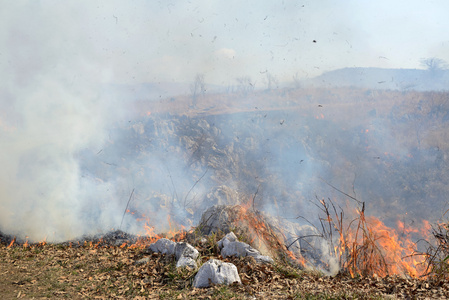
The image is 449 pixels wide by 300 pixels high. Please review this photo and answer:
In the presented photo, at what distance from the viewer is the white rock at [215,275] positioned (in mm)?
4812

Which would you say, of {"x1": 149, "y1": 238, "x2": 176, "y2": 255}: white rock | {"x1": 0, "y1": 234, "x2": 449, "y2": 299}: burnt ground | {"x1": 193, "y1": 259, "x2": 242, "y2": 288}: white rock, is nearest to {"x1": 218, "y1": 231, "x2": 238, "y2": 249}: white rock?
{"x1": 0, "y1": 234, "x2": 449, "y2": 299}: burnt ground

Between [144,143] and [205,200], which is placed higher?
[144,143]

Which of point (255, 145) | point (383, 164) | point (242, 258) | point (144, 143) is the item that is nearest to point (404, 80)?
point (383, 164)

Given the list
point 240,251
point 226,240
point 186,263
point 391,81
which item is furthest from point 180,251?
→ point 391,81

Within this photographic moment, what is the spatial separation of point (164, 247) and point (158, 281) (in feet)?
3.48

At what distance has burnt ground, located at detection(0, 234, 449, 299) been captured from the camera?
14.5ft

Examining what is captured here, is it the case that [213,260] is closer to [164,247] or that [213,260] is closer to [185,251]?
[185,251]

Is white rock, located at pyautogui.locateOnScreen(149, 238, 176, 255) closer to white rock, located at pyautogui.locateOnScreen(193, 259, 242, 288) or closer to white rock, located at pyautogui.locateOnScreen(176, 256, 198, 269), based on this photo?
white rock, located at pyautogui.locateOnScreen(176, 256, 198, 269)

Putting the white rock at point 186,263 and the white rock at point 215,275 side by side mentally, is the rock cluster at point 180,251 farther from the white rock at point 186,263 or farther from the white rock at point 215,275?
the white rock at point 215,275

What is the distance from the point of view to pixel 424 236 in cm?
1475

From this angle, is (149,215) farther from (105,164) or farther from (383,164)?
(383,164)

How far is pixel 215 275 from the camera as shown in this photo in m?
4.84

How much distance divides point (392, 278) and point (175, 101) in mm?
21546

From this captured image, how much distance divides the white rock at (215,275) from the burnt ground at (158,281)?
122mm
